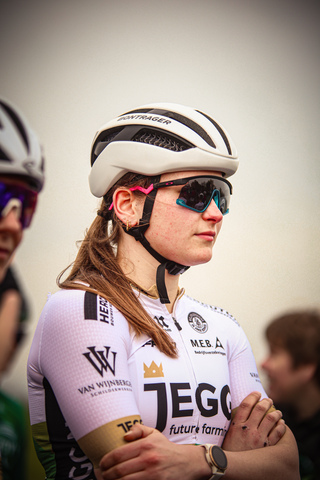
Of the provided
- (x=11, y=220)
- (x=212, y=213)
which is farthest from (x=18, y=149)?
(x=212, y=213)

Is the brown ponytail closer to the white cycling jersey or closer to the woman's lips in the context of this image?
the white cycling jersey

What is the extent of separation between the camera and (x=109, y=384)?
1.65m

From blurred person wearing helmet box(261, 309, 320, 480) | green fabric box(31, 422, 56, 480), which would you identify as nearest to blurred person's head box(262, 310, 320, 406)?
blurred person wearing helmet box(261, 309, 320, 480)

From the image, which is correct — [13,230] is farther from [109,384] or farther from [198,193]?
[198,193]

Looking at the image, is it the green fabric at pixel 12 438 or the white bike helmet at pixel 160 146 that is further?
the white bike helmet at pixel 160 146

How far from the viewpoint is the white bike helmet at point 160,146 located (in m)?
2.16

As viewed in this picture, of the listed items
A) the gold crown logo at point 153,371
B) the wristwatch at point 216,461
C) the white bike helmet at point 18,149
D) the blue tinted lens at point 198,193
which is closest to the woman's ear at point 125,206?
the blue tinted lens at point 198,193

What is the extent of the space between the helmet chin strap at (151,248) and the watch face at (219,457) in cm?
71

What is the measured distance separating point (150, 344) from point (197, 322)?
0.43 m

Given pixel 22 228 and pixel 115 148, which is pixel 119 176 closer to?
pixel 115 148

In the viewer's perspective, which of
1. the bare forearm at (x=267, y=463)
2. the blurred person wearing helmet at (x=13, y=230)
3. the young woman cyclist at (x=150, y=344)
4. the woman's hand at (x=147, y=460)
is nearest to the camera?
the blurred person wearing helmet at (x=13, y=230)

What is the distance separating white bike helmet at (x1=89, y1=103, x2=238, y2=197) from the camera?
2156 mm

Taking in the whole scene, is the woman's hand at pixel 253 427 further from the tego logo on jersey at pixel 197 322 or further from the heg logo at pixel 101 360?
the heg logo at pixel 101 360

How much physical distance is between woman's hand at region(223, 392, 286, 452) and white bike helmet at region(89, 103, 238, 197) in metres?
1.13
